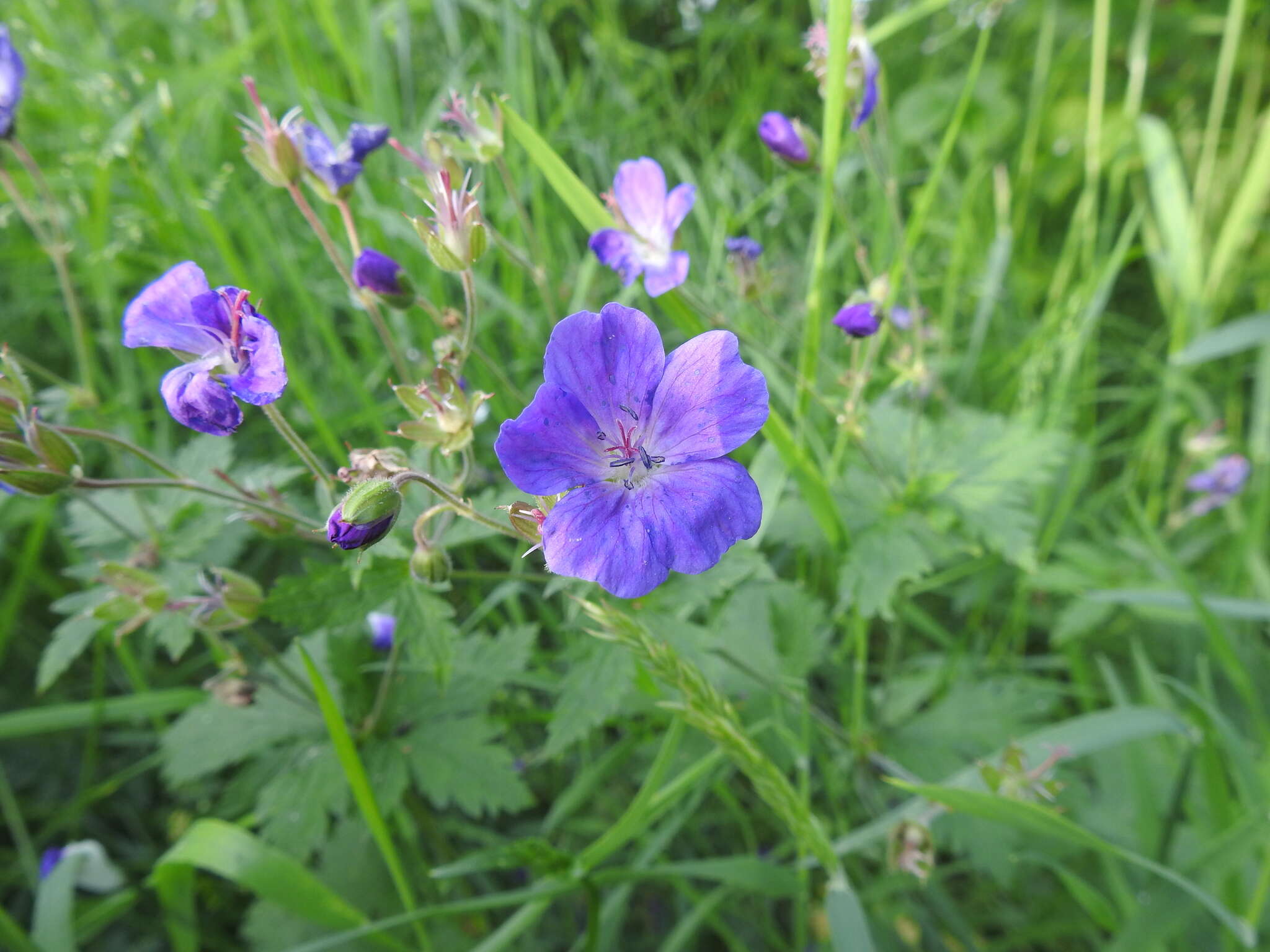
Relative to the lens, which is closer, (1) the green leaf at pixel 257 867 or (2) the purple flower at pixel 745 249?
(1) the green leaf at pixel 257 867

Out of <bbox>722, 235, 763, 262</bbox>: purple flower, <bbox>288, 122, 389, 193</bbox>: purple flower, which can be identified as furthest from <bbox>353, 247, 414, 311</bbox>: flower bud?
<bbox>722, 235, 763, 262</bbox>: purple flower

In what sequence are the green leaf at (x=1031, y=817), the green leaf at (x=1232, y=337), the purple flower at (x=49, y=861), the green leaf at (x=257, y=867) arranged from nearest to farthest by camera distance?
1. the green leaf at (x=1031, y=817)
2. the green leaf at (x=257, y=867)
3. the purple flower at (x=49, y=861)
4. the green leaf at (x=1232, y=337)

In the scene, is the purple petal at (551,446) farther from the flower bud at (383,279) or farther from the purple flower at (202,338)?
the flower bud at (383,279)

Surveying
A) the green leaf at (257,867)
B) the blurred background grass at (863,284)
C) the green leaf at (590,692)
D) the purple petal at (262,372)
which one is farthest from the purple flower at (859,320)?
the green leaf at (257,867)

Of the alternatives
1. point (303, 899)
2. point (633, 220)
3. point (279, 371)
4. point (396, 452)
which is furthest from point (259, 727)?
point (633, 220)

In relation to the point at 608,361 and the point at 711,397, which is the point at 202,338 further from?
the point at 711,397

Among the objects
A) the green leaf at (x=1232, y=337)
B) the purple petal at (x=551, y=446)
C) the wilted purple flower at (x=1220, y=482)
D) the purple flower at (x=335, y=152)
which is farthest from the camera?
the wilted purple flower at (x=1220, y=482)

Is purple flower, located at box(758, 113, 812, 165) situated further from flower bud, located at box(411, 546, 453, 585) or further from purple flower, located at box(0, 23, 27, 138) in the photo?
purple flower, located at box(0, 23, 27, 138)
